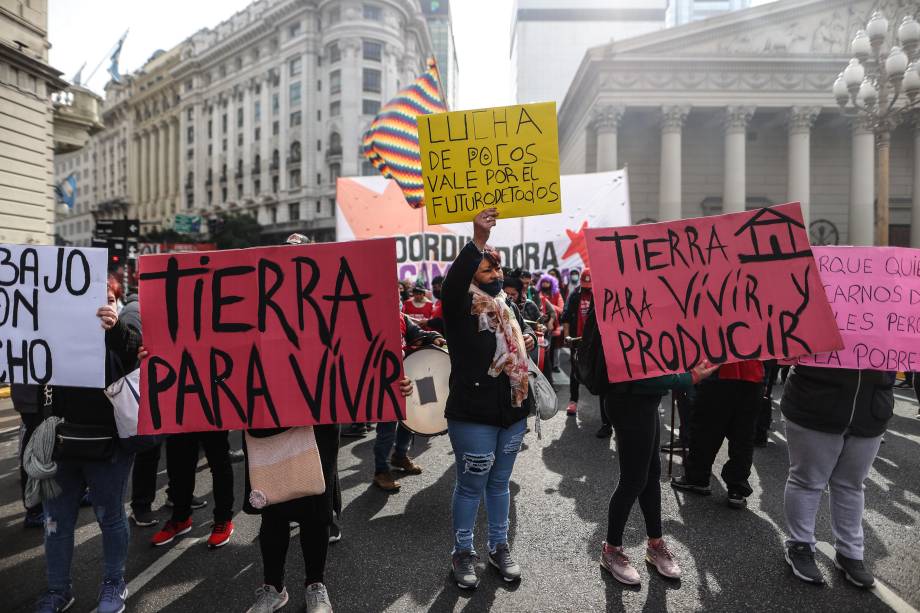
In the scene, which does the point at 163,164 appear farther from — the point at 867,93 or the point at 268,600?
the point at 268,600

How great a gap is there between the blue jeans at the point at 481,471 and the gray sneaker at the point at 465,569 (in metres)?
0.04

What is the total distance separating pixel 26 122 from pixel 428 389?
16292 millimetres

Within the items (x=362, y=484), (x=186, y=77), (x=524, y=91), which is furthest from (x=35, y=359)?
(x=524, y=91)

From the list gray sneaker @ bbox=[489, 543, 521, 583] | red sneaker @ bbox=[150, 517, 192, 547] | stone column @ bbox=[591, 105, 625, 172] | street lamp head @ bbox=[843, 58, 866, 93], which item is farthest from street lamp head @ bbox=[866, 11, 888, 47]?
stone column @ bbox=[591, 105, 625, 172]

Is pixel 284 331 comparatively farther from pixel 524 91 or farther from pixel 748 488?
pixel 524 91

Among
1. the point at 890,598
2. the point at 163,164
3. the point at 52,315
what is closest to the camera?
the point at 52,315

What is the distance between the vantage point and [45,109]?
49.0ft

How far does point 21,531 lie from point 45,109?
15.7 m

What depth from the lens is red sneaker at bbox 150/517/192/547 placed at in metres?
3.61

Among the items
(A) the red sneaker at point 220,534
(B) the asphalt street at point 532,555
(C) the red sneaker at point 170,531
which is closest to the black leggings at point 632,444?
(B) the asphalt street at point 532,555

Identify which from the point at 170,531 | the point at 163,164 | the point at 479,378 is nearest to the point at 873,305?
the point at 479,378

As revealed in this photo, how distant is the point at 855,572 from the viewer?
3.02 metres

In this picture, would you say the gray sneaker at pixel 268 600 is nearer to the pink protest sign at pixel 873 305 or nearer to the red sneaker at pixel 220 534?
the red sneaker at pixel 220 534

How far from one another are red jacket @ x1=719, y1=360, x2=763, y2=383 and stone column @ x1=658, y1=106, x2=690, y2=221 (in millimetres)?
25410
